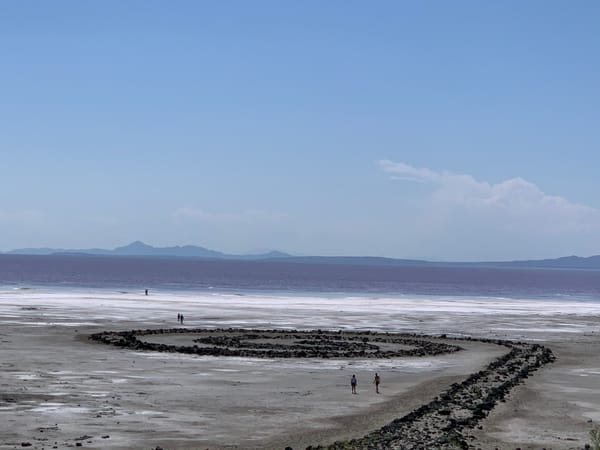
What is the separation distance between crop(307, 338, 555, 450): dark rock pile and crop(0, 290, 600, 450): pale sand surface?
87 cm

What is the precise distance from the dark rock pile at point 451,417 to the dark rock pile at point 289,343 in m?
11.3

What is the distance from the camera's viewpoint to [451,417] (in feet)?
130

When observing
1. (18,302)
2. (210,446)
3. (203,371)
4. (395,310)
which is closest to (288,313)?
(395,310)

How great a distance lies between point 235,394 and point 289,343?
1074 inches

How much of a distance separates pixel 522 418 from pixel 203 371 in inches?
811

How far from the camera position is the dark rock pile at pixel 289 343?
64438 millimetres

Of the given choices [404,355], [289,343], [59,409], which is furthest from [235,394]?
[289,343]

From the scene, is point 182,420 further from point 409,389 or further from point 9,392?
point 409,389

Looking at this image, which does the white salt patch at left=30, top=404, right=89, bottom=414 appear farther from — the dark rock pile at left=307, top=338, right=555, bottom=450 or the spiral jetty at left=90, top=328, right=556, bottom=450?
the spiral jetty at left=90, top=328, right=556, bottom=450

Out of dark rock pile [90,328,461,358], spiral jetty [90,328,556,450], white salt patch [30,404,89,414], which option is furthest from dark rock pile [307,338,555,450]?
white salt patch [30,404,89,414]

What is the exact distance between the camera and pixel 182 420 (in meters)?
38.3

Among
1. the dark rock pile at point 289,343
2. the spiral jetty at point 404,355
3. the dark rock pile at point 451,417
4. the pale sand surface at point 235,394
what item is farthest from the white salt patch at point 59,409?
the dark rock pile at point 289,343

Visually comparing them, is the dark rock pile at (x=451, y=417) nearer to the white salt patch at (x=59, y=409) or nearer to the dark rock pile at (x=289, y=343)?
the dark rock pile at (x=289, y=343)

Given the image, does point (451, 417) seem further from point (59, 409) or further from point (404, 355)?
point (404, 355)
